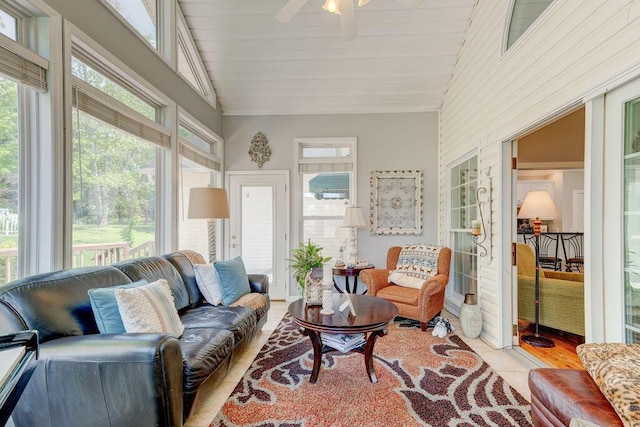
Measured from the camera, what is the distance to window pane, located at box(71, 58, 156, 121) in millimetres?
2196

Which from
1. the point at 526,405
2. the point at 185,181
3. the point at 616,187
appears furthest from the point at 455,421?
the point at 185,181

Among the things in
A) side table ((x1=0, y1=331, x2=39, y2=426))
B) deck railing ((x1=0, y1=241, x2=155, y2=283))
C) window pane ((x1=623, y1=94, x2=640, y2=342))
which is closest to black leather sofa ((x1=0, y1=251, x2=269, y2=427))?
deck railing ((x1=0, y1=241, x2=155, y2=283))

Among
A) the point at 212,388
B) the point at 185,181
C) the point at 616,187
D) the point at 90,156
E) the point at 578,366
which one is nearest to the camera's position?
the point at 616,187

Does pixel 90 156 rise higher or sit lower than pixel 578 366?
higher

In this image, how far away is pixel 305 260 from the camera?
4.39m

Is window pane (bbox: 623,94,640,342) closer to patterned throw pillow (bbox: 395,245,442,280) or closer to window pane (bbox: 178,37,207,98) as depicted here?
patterned throw pillow (bbox: 395,245,442,280)

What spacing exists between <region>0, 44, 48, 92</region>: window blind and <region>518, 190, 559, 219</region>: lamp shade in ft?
13.7

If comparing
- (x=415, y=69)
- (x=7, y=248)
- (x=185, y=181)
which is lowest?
(x=7, y=248)

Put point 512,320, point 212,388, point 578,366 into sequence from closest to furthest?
point 212,388 < point 578,366 < point 512,320

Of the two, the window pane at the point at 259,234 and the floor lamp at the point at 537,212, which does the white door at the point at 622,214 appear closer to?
the floor lamp at the point at 537,212

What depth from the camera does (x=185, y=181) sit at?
3.97 meters

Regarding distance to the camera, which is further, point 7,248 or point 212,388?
point 212,388

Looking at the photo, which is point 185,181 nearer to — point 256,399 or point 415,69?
point 256,399

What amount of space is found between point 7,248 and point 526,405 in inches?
130
